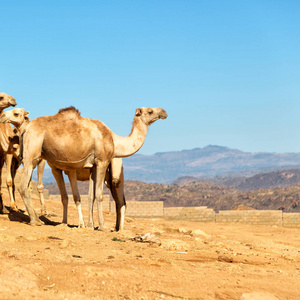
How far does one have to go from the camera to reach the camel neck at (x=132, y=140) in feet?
39.9

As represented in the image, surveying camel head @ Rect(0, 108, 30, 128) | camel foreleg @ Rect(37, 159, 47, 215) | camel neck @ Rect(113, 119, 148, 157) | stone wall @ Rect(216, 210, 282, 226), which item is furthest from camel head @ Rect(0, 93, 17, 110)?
stone wall @ Rect(216, 210, 282, 226)

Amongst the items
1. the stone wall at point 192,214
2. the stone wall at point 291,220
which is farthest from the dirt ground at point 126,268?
the stone wall at point 192,214

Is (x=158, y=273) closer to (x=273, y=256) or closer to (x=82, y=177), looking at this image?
(x=273, y=256)

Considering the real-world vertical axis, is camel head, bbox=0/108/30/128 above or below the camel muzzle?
below

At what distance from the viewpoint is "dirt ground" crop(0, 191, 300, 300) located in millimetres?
6410

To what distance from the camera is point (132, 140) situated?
12.3 metres

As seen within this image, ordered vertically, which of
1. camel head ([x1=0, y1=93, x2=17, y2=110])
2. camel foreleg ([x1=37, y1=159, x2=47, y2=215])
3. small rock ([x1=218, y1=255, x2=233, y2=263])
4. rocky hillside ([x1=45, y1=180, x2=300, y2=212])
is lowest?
rocky hillside ([x1=45, y1=180, x2=300, y2=212])

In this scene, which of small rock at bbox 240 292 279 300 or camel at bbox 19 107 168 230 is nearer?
small rock at bbox 240 292 279 300

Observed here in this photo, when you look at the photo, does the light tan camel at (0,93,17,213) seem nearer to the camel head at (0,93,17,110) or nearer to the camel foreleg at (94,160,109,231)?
the camel head at (0,93,17,110)

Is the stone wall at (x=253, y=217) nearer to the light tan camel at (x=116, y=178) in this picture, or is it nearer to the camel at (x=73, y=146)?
the light tan camel at (x=116, y=178)

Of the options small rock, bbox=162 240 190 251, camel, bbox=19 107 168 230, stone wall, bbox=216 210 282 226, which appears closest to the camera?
small rock, bbox=162 240 190 251

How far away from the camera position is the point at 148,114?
12570 mm

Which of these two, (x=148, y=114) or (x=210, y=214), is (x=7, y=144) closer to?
(x=148, y=114)

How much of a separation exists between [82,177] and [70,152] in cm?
157
